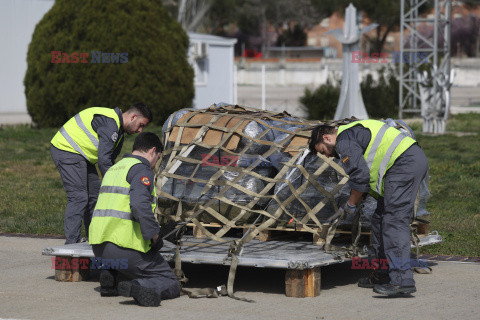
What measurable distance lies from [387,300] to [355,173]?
1.09m

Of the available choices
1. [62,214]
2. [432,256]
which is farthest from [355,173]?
[62,214]

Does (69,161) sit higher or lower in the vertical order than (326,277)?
higher

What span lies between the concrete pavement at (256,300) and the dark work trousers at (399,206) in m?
0.35

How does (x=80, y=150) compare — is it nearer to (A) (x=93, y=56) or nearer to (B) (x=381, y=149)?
(B) (x=381, y=149)

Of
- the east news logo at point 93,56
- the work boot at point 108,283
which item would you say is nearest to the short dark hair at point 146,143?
the work boot at point 108,283

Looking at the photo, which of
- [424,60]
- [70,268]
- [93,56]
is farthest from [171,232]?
[424,60]

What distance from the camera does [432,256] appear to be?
9.12 m

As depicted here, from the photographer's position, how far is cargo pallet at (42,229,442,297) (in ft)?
23.4

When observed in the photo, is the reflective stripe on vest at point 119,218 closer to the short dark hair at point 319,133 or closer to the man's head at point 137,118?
the man's head at point 137,118

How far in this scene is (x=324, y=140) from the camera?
7.25 m

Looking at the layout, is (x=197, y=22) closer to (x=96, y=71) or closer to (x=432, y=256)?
(x=96, y=71)

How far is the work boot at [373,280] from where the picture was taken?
7535 mm

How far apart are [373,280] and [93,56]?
1451 cm

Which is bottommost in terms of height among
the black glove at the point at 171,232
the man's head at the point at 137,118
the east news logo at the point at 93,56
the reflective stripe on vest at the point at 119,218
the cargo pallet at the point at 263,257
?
the cargo pallet at the point at 263,257
